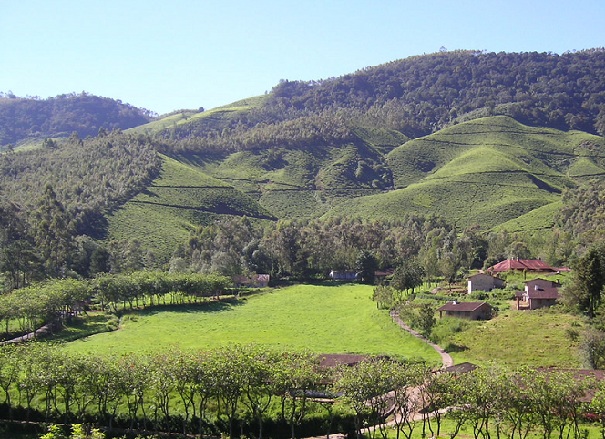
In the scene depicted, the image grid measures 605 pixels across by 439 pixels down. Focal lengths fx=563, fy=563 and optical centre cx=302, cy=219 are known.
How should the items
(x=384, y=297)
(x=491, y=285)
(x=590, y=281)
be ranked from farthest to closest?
1. (x=491, y=285)
2. (x=384, y=297)
3. (x=590, y=281)

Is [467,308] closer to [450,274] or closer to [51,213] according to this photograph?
[450,274]

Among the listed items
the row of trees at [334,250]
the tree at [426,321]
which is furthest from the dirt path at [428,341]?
the row of trees at [334,250]

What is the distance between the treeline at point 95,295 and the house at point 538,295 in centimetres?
4873

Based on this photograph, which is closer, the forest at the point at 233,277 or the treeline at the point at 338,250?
the forest at the point at 233,277

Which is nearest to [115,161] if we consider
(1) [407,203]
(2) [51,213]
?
(2) [51,213]

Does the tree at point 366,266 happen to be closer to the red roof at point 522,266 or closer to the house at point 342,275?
the house at point 342,275

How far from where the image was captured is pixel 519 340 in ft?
196

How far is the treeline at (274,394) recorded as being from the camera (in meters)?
33.3

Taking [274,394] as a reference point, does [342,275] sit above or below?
below

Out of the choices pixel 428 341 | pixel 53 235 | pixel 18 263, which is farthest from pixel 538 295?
pixel 53 235

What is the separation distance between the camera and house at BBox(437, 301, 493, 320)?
7144 centimetres

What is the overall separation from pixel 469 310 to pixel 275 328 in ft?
82.2

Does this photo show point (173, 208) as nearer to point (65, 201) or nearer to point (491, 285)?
point (65, 201)

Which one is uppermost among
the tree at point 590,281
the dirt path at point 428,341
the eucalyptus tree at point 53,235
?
the eucalyptus tree at point 53,235
